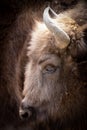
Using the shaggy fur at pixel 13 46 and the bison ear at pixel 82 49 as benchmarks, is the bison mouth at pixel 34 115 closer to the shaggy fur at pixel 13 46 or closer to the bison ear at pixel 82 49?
the bison ear at pixel 82 49

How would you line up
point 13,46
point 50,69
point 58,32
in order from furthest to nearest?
1. point 13,46
2. point 50,69
3. point 58,32

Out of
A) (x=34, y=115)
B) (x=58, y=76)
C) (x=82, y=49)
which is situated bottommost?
(x=34, y=115)

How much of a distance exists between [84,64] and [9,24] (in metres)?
1.37

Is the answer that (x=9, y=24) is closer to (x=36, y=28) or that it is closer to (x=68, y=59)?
(x=36, y=28)

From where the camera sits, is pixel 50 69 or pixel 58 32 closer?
pixel 58 32

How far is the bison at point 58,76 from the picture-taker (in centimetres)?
483

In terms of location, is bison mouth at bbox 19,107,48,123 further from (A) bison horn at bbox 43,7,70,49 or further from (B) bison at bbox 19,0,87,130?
(A) bison horn at bbox 43,7,70,49

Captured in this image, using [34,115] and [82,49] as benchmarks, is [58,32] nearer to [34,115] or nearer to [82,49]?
[82,49]

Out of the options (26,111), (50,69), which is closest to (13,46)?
(50,69)

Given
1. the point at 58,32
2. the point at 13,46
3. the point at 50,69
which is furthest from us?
the point at 13,46

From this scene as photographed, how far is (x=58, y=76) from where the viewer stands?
4.88 meters

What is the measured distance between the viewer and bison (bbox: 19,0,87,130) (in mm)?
4828

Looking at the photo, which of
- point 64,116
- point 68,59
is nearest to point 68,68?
point 68,59

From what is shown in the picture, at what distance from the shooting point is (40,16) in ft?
19.2
